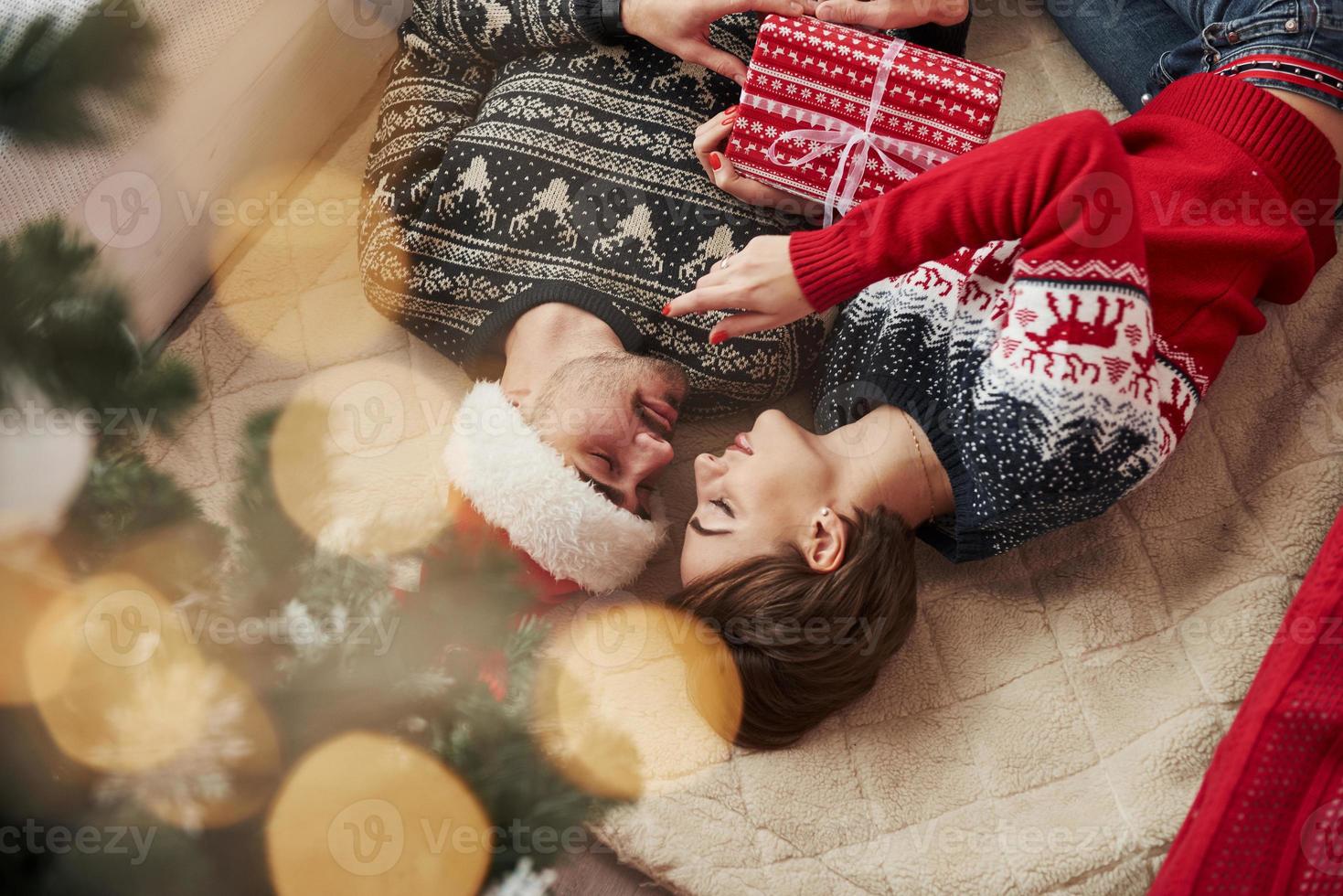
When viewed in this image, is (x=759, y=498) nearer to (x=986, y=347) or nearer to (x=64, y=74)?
(x=986, y=347)

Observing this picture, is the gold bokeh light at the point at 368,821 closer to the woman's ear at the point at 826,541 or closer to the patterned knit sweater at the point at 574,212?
the woman's ear at the point at 826,541

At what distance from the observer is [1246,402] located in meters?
1.24

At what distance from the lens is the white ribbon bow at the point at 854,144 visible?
3.52ft

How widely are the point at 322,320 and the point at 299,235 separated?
16 cm

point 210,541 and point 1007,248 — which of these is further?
point 1007,248

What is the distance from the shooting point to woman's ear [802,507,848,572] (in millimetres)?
1058

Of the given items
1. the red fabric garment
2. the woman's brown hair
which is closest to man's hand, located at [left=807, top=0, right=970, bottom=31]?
the woman's brown hair

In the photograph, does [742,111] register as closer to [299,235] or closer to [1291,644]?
[299,235]

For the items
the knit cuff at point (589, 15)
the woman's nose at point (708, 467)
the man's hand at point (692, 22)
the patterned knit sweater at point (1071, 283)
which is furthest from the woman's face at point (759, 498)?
the knit cuff at point (589, 15)

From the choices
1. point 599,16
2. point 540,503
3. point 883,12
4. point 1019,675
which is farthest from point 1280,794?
point 599,16

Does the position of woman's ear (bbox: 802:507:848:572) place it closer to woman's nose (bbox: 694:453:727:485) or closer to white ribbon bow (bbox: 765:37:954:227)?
woman's nose (bbox: 694:453:727:485)

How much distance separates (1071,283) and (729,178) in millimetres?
457

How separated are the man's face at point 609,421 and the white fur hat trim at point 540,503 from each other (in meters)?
0.03

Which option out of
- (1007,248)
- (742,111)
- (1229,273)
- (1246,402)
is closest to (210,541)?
(742,111)
